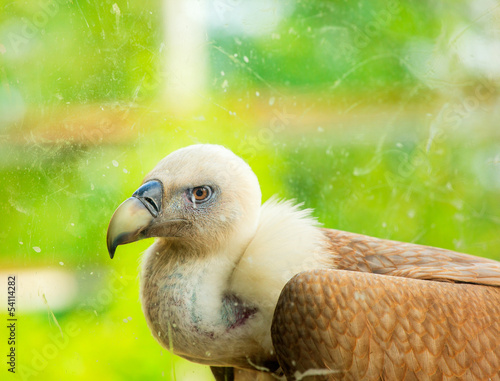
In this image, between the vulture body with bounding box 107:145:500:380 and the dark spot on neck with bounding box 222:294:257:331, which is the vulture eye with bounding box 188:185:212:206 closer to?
the vulture body with bounding box 107:145:500:380

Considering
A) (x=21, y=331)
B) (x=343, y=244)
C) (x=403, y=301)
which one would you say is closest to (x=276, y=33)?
(x=343, y=244)

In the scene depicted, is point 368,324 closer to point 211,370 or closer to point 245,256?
point 245,256

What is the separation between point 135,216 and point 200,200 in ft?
0.51

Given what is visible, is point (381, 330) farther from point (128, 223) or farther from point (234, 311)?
point (128, 223)

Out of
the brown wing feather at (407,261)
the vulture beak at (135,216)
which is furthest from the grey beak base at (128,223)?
the brown wing feather at (407,261)

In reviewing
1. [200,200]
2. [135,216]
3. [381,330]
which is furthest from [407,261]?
[135,216]

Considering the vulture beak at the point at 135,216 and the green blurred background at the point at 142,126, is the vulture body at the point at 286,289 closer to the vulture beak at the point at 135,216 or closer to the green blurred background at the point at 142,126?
the vulture beak at the point at 135,216

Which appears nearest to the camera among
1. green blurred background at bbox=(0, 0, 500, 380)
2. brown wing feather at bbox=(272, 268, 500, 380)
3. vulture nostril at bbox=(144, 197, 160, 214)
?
brown wing feather at bbox=(272, 268, 500, 380)

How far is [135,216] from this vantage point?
89 centimetres

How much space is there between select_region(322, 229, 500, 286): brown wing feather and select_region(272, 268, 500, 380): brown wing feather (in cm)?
12

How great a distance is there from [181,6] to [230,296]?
0.66 metres

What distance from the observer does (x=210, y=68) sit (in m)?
1.23

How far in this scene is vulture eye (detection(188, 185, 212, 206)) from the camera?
99cm

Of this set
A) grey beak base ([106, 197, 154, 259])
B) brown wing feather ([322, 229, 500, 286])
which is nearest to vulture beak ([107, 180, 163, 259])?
grey beak base ([106, 197, 154, 259])
